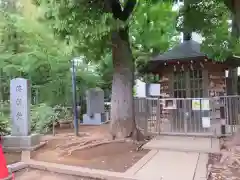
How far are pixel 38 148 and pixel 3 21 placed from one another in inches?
342

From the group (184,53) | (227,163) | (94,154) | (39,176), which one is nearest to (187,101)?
(184,53)

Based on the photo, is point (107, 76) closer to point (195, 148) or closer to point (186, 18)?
point (186, 18)

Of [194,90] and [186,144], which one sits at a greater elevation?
[194,90]

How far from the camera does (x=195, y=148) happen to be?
7617mm

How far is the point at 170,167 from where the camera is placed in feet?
19.7

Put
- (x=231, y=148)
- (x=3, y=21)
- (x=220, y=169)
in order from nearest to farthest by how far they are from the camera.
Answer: (x=220, y=169), (x=231, y=148), (x=3, y=21)

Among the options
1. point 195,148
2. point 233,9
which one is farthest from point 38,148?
point 233,9

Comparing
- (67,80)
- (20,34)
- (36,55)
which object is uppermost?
(20,34)

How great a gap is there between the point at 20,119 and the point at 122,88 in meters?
3.57

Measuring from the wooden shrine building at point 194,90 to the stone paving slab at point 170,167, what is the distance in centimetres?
309

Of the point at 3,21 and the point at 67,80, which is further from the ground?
the point at 3,21

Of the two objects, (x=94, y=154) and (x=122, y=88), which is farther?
(x=122, y=88)

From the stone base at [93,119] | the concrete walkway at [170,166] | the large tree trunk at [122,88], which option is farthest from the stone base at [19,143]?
the stone base at [93,119]

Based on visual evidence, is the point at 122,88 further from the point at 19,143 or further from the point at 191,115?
the point at 19,143
